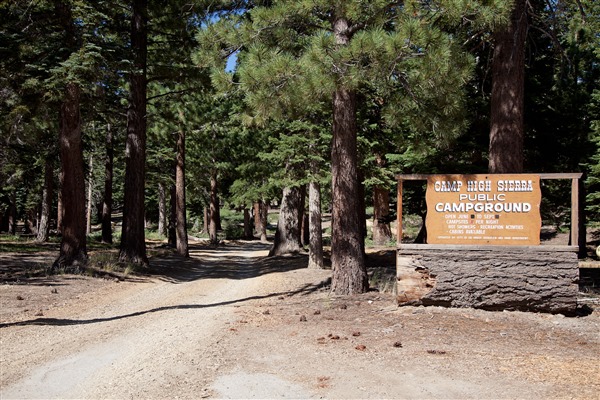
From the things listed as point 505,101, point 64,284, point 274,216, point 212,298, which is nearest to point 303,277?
point 212,298

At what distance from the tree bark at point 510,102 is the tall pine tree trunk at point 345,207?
2998 millimetres

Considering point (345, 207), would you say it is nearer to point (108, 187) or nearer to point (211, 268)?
point (211, 268)

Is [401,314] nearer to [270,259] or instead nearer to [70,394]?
[70,394]

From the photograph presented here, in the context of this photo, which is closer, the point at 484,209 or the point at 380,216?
the point at 484,209

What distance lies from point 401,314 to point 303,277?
20.7 ft

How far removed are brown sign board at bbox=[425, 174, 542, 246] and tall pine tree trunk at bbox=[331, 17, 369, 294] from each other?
1.67 m

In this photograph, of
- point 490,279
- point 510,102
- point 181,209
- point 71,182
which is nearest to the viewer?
point 490,279

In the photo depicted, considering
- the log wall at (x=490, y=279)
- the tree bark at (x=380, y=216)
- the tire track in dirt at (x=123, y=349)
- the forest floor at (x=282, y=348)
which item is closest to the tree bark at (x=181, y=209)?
the tree bark at (x=380, y=216)

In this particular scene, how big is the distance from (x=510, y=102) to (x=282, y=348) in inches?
283

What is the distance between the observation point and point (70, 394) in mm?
5039

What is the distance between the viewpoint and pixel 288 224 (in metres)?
22.9

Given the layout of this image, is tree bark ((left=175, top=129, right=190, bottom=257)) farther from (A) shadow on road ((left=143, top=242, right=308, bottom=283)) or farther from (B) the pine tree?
(B) the pine tree

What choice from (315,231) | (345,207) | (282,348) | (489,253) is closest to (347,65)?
(345,207)

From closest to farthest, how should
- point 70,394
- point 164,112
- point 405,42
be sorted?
point 70,394
point 405,42
point 164,112
